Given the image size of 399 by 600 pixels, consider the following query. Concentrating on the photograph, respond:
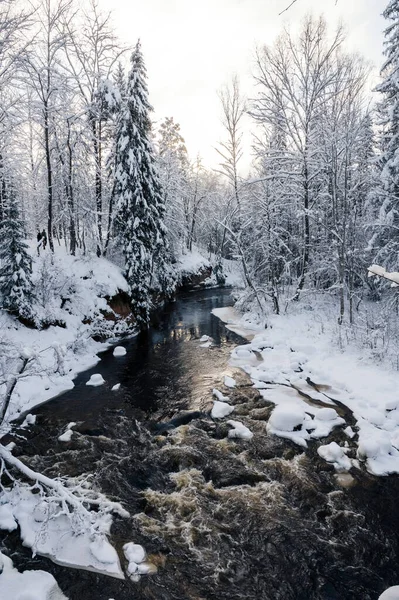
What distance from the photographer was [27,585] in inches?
156

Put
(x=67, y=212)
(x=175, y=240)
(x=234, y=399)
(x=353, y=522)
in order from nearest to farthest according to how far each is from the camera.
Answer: (x=353, y=522) < (x=234, y=399) < (x=67, y=212) < (x=175, y=240)

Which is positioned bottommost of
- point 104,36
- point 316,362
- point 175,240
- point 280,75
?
point 316,362

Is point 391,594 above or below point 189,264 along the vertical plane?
below

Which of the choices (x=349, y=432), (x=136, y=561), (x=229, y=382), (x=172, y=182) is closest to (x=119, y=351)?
(x=229, y=382)

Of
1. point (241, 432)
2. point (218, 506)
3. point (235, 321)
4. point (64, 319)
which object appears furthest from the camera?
point (235, 321)

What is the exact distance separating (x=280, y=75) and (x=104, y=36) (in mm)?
10294

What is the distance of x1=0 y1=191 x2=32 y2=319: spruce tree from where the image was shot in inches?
452

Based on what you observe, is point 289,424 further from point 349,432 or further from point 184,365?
point 184,365

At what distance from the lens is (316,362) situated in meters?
10.4

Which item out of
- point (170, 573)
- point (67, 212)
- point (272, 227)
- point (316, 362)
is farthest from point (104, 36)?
point (170, 573)

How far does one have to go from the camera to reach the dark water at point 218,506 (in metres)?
4.04

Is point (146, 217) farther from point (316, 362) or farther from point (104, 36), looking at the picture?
point (316, 362)

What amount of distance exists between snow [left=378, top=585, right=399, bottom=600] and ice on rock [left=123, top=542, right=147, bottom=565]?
287 cm

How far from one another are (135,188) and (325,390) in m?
13.6
